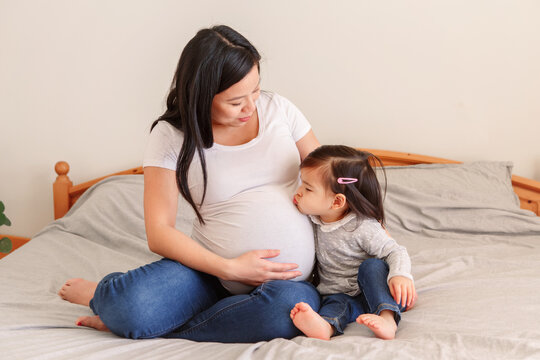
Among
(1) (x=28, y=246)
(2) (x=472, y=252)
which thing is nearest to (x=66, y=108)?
(1) (x=28, y=246)

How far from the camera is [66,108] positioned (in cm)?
226

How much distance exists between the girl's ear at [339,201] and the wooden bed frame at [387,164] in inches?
39.7

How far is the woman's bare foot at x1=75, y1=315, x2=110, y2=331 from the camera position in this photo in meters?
1.15

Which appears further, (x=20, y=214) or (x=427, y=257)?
(x=20, y=214)

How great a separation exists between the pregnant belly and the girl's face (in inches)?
1.2

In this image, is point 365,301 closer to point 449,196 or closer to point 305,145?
point 305,145

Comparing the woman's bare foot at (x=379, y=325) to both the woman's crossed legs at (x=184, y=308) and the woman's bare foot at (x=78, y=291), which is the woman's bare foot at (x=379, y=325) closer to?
the woman's crossed legs at (x=184, y=308)

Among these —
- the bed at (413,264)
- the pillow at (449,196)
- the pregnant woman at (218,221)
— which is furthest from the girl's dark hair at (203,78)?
the pillow at (449,196)

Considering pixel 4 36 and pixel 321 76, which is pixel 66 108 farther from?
pixel 321 76

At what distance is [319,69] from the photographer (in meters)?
2.13

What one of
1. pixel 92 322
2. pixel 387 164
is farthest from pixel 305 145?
pixel 387 164

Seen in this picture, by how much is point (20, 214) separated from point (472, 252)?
1972mm

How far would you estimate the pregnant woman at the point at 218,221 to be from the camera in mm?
1061

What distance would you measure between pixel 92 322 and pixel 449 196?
51.1 inches
